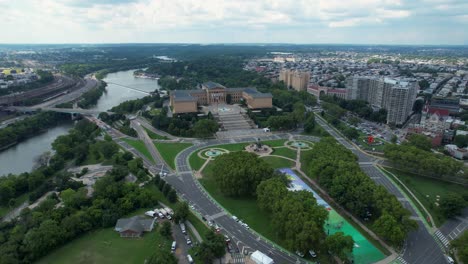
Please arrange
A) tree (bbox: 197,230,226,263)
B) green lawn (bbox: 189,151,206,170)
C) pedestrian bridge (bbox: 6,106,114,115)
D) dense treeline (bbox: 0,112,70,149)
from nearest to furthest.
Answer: tree (bbox: 197,230,226,263) → green lawn (bbox: 189,151,206,170) → dense treeline (bbox: 0,112,70,149) → pedestrian bridge (bbox: 6,106,114,115)

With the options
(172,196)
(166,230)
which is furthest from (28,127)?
(166,230)

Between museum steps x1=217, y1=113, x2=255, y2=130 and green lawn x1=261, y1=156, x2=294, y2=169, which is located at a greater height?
museum steps x1=217, y1=113, x2=255, y2=130

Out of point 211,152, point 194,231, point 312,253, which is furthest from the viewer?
point 211,152

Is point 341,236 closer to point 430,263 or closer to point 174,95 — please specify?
point 430,263

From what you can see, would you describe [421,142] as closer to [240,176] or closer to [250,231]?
[240,176]

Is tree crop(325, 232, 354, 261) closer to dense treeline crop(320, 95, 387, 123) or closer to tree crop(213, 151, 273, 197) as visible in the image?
tree crop(213, 151, 273, 197)

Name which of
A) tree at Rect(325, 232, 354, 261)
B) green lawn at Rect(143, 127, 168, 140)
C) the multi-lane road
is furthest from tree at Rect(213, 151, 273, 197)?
green lawn at Rect(143, 127, 168, 140)
